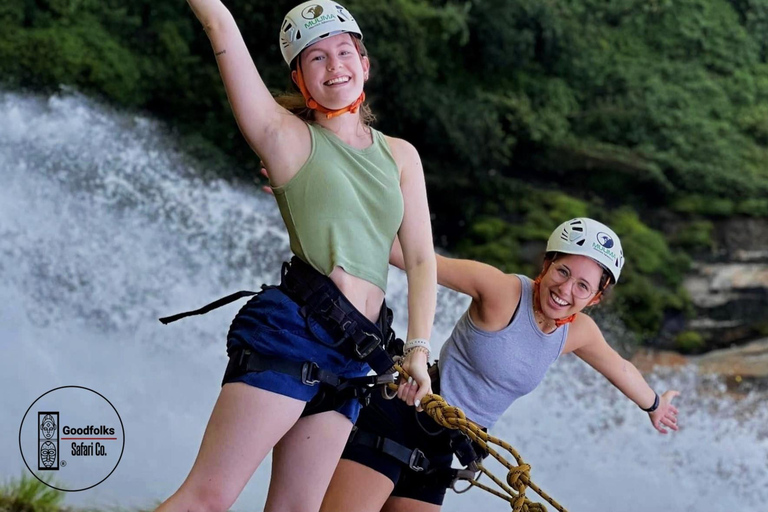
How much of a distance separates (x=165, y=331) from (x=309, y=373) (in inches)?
219

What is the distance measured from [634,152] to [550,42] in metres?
1.48

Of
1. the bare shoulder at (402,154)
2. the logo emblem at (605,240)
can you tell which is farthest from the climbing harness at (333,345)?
the logo emblem at (605,240)

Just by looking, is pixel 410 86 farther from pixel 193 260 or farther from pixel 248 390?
pixel 248 390

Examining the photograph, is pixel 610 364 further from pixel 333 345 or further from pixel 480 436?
pixel 333 345

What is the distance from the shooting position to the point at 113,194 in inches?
332

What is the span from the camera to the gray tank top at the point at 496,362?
288cm

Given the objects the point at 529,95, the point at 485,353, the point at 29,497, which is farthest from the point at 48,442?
the point at 529,95

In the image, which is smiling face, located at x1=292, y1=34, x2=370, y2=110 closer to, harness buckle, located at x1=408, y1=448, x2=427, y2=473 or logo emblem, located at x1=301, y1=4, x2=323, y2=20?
logo emblem, located at x1=301, y1=4, x2=323, y2=20

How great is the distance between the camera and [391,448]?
2809 millimetres

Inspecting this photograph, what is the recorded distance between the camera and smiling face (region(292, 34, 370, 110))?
223 cm

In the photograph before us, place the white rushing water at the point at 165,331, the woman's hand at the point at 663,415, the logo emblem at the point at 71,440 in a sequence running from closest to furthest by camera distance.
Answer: the woman's hand at the point at 663,415, the logo emblem at the point at 71,440, the white rushing water at the point at 165,331

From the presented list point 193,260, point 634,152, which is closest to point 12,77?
point 193,260

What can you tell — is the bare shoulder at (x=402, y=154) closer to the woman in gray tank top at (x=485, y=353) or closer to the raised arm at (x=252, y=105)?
the raised arm at (x=252, y=105)

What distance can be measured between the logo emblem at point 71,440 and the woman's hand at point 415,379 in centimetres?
345
